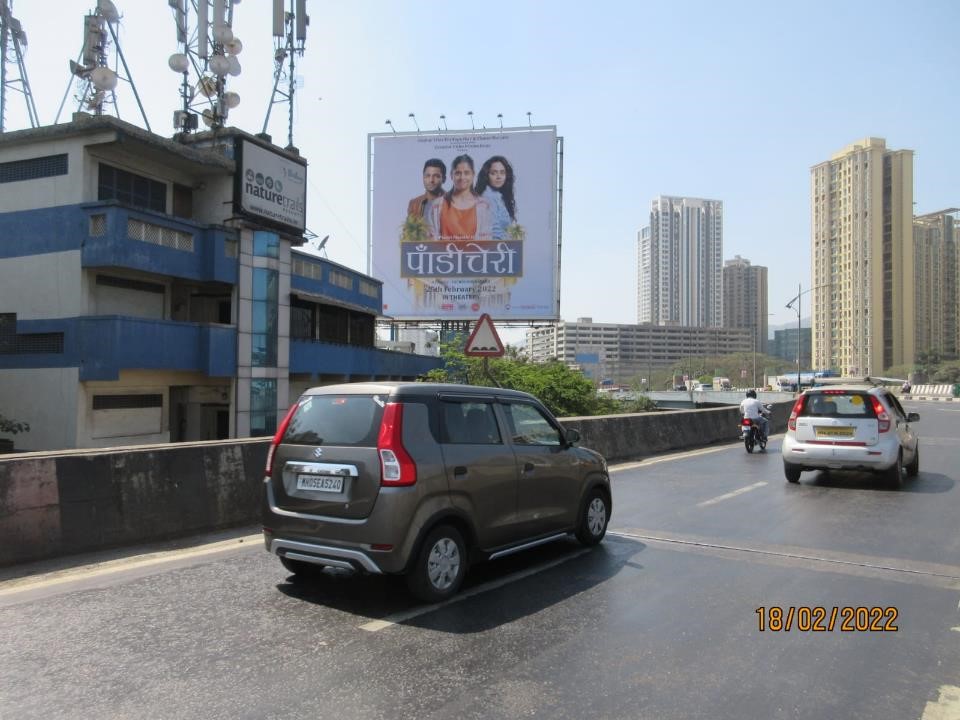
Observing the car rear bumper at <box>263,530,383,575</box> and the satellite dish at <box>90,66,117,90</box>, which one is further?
the satellite dish at <box>90,66,117,90</box>

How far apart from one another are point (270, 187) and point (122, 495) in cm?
1912

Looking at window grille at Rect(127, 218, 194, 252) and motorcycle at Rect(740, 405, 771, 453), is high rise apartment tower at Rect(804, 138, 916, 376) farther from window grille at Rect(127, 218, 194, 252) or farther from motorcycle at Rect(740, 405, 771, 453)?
window grille at Rect(127, 218, 194, 252)

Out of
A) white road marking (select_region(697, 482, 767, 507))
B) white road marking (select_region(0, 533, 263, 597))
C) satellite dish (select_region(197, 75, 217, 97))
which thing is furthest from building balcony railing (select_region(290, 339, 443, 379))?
white road marking (select_region(0, 533, 263, 597))

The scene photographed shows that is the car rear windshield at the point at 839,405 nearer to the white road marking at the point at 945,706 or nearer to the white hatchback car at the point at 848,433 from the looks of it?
the white hatchback car at the point at 848,433

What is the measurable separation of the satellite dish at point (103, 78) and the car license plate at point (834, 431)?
22.0 metres

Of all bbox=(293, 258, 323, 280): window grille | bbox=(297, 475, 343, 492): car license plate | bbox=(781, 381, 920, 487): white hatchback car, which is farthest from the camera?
bbox=(293, 258, 323, 280): window grille

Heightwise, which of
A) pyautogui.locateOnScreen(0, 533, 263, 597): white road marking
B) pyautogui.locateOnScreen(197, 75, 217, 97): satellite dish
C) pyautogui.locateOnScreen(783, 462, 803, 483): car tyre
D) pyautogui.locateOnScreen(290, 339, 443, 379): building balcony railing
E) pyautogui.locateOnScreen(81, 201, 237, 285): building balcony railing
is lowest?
pyautogui.locateOnScreen(0, 533, 263, 597): white road marking

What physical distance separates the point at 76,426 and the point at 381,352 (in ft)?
55.3

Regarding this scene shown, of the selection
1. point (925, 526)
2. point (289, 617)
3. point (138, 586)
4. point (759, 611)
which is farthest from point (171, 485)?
point (925, 526)

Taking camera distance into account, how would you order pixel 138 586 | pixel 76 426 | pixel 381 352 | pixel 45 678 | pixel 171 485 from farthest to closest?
1. pixel 381 352
2. pixel 76 426
3. pixel 171 485
4. pixel 138 586
5. pixel 45 678

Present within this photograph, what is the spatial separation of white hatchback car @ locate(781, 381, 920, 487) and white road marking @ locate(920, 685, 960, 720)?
772 cm

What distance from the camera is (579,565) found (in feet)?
21.2

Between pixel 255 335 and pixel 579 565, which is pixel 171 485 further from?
pixel 255 335
